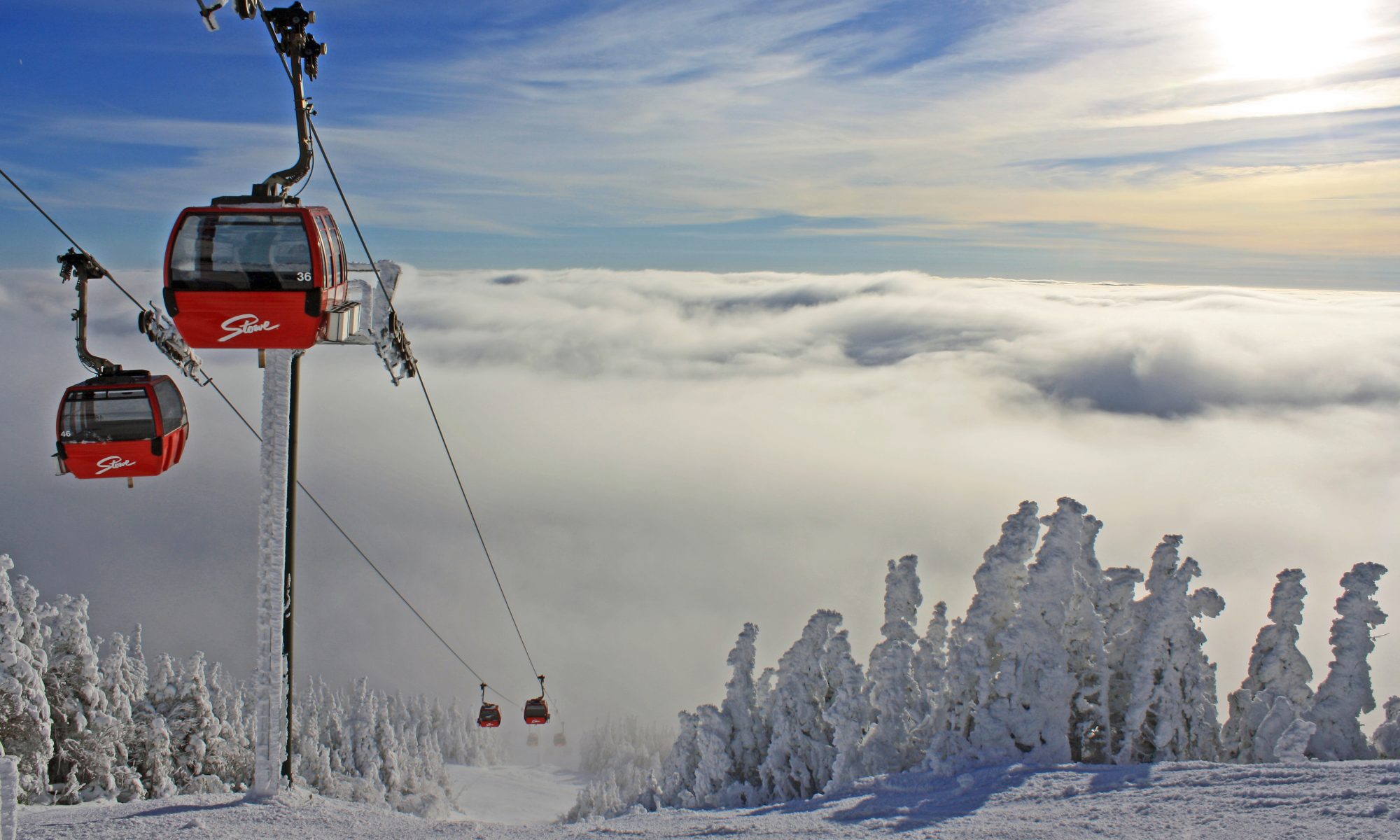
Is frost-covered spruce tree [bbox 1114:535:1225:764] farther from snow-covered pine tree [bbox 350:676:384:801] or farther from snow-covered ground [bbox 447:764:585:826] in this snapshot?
snow-covered ground [bbox 447:764:585:826]

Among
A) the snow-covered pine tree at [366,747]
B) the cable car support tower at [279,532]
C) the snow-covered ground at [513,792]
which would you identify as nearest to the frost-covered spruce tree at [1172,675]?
the cable car support tower at [279,532]

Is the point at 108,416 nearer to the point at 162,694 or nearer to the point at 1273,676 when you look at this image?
the point at 162,694

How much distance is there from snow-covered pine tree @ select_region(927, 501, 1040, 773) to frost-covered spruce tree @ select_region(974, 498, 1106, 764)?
2.25 feet

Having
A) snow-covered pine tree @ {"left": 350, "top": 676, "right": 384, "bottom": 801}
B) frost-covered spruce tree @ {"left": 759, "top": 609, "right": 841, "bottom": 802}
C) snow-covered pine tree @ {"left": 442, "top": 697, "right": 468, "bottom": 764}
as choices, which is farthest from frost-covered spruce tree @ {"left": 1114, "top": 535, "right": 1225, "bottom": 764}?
snow-covered pine tree @ {"left": 442, "top": 697, "right": 468, "bottom": 764}

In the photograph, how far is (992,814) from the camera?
65.1 feet

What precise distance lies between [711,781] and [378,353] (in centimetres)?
2748

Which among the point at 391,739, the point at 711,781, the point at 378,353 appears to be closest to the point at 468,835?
the point at 378,353

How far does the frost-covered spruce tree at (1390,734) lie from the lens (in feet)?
82.2

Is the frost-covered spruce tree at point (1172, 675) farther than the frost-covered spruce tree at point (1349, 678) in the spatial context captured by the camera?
Yes

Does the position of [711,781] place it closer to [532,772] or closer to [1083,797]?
[1083,797]

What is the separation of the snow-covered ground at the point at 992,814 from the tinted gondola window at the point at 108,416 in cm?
826

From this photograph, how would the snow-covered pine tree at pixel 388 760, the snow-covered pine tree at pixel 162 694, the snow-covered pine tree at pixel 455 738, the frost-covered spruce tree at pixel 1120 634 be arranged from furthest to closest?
the snow-covered pine tree at pixel 455 738 < the snow-covered pine tree at pixel 388 760 < the snow-covered pine tree at pixel 162 694 < the frost-covered spruce tree at pixel 1120 634

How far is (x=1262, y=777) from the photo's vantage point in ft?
64.4

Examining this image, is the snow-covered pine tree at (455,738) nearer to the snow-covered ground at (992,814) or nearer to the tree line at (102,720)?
the tree line at (102,720)
